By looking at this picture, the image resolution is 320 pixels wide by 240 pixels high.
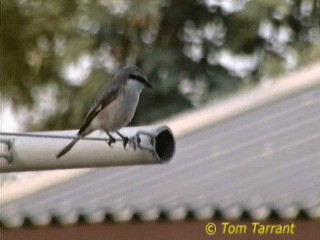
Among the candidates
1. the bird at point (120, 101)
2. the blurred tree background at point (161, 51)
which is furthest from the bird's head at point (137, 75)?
the blurred tree background at point (161, 51)

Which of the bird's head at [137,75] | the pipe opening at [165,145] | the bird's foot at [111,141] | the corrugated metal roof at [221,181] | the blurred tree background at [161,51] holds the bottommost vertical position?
the pipe opening at [165,145]

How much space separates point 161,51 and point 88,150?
1158 centimetres

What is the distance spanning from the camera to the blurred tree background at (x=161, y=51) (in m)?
15.3

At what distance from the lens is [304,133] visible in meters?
9.35

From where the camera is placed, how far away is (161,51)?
1578cm

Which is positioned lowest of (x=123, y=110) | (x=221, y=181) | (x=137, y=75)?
(x=123, y=110)

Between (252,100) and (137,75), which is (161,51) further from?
(137,75)

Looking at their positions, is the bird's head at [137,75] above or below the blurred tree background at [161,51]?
below

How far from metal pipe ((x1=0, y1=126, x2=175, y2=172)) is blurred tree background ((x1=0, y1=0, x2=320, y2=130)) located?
10339mm

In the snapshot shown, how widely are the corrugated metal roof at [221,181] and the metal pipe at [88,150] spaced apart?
2.99 metres

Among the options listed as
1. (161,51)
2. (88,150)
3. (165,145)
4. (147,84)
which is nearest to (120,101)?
(147,84)

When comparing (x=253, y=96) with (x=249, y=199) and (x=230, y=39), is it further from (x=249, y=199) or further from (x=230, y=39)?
(x=230, y=39)

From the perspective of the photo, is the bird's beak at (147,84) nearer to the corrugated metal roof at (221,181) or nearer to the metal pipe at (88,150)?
the metal pipe at (88,150)

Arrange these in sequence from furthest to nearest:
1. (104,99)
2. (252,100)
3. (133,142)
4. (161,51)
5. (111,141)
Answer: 1. (161,51)
2. (252,100)
3. (104,99)
4. (111,141)
5. (133,142)
